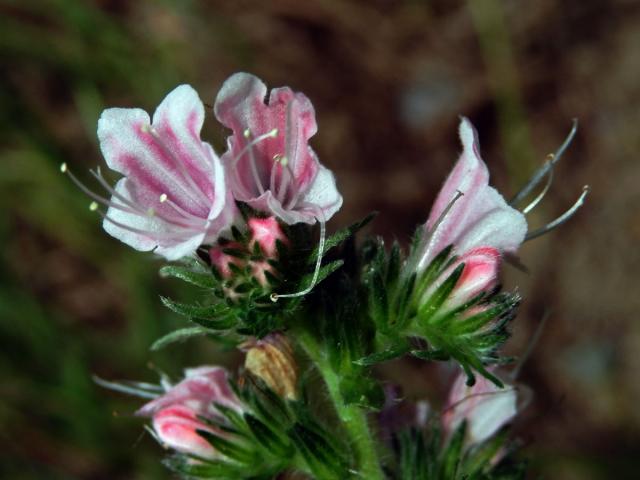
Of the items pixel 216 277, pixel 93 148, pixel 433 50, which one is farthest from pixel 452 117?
pixel 216 277

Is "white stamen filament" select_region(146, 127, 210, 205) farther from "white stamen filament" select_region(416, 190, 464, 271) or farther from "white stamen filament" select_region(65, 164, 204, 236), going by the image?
"white stamen filament" select_region(416, 190, 464, 271)

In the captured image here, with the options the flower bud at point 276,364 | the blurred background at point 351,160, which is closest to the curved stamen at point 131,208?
the flower bud at point 276,364

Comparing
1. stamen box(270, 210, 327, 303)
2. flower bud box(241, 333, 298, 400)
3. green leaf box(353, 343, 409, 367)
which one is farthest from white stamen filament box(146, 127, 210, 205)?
green leaf box(353, 343, 409, 367)

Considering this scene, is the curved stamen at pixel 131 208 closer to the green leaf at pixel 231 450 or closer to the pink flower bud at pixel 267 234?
the pink flower bud at pixel 267 234

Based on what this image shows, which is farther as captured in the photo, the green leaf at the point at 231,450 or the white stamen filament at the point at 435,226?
the green leaf at the point at 231,450

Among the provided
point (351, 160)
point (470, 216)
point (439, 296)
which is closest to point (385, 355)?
point (439, 296)

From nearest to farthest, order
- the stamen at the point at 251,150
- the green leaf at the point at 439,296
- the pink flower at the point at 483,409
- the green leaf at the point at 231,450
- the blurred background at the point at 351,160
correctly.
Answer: the stamen at the point at 251,150, the green leaf at the point at 439,296, the green leaf at the point at 231,450, the pink flower at the point at 483,409, the blurred background at the point at 351,160
